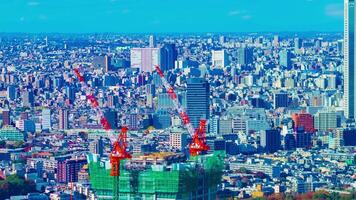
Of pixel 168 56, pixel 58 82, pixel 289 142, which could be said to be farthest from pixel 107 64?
pixel 289 142

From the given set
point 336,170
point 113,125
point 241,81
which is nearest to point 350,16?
point 241,81

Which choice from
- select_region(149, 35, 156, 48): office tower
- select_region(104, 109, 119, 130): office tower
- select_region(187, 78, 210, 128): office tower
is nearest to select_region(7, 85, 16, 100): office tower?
select_region(187, 78, 210, 128): office tower

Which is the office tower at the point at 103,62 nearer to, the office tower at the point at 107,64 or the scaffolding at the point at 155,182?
the office tower at the point at 107,64

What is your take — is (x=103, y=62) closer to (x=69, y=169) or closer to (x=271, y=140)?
(x=271, y=140)

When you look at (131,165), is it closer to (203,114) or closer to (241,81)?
(203,114)

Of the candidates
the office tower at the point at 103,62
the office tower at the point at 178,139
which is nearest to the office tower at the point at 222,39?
the office tower at the point at 103,62

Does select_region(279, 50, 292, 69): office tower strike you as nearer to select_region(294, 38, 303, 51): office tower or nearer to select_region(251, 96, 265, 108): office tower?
select_region(294, 38, 303, 51): office tower
